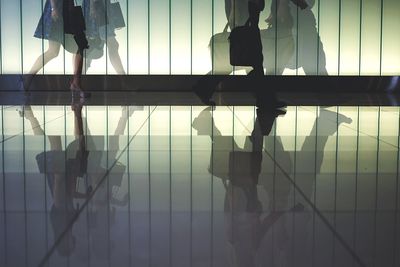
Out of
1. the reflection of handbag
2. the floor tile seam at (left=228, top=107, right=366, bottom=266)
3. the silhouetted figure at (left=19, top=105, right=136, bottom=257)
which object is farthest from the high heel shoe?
the floor tile seam at (left=228, top=107, right=366, bottom=266)

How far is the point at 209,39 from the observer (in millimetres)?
17031

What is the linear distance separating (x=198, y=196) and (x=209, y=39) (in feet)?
43.0

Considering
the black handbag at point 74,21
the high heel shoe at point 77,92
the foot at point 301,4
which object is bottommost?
the high heel shoe at point 77,92

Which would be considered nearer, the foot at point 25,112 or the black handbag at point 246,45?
the foot at point 25,112

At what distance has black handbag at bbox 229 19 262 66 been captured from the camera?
11117 millimetres

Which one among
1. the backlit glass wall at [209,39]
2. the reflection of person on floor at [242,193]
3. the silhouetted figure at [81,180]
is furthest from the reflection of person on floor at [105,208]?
the backlit glass wall at [209,39]

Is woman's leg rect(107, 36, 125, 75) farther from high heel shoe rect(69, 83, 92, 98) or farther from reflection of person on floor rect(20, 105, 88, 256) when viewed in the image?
reflection of person on floor rect(20, 105, 88, 256)

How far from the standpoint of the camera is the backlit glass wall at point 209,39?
16.9 m

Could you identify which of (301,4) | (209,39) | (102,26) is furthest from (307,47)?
(102,26)

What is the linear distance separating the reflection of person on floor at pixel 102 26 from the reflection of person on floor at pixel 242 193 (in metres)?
9.33

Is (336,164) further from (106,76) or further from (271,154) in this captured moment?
(106,76)

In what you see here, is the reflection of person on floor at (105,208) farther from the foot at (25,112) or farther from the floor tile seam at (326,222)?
the foot at (25,112)

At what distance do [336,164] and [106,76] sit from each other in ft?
38.4

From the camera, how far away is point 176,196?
13.7 feet
